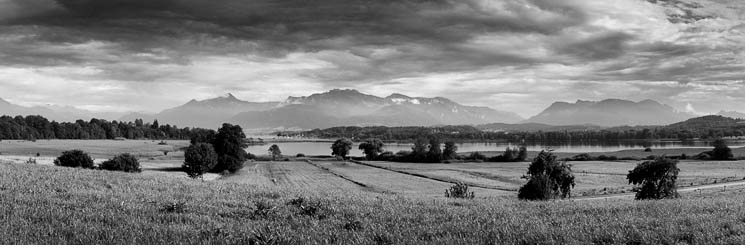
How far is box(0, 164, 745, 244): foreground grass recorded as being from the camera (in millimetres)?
8750

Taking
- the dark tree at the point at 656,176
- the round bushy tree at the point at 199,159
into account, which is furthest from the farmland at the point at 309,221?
the round bushy tree at the point at 199,159

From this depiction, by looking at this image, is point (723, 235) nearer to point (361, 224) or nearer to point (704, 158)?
point (361, 224)

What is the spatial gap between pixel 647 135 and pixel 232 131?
111867 millimetres

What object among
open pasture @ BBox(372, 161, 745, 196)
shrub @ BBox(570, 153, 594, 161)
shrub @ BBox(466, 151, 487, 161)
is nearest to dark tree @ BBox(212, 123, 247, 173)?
open pasture @ BBox(372, 161, 745, 196)

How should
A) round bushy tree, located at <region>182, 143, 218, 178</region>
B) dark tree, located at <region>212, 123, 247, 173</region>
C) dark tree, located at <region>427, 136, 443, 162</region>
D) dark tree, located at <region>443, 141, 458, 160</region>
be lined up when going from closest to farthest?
1. round bushy tree, located at <region>182, 143, 218, 178</region>
2. dark tree, located at <region>212, 123, 247, 173</region>
3. dark tree, located at <region>427, 136, 443, 162</region>
4. dark tree, located at <region>443, 141, 458, 160</region>

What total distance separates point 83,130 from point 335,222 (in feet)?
470

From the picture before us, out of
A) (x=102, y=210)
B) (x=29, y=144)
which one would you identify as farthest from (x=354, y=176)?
(x=102, y=210)

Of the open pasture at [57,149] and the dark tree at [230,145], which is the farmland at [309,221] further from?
the dark tree at [230,145]

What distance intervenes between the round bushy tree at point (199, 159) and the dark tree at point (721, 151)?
339 feet

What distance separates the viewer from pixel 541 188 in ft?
175

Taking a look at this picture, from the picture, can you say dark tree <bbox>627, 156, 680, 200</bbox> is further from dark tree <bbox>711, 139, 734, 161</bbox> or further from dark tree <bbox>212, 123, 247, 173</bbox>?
dark tree <bbox>212, 123, 247, 173</bbox>

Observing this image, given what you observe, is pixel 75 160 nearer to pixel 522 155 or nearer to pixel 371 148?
pixel 371 148

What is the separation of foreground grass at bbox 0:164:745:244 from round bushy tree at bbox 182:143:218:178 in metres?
85.7
